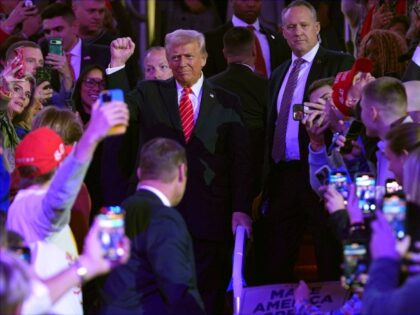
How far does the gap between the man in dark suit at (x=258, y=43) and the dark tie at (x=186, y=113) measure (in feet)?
6.66

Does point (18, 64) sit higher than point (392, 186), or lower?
higher

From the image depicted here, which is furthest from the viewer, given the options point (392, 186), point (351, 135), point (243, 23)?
point (243, 23)

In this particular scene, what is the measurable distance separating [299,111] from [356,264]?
226 cm

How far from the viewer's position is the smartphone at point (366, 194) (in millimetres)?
5902

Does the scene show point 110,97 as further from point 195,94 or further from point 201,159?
point 195,94

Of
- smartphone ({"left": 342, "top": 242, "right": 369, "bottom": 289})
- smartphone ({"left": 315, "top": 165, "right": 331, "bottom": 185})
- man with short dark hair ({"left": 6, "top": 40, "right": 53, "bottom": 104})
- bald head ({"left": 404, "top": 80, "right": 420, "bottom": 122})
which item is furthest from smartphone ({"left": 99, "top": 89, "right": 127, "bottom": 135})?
man with short dark hair ({"left": 6, "top": 40, "right": 53, "bottom": 104})

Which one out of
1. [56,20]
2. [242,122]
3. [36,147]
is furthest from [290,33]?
[36,147]

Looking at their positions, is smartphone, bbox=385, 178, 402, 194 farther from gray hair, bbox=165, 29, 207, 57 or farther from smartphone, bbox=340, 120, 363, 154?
gray hair, bbox=165, 29, 207, 57

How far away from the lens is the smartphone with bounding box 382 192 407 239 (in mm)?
5234

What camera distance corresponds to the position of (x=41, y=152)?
590 centimetres

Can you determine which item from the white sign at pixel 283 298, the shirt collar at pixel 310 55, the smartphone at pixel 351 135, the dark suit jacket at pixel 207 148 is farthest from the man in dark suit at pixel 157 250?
the shirt collar at pixel 310 55

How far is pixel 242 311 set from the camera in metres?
7.14

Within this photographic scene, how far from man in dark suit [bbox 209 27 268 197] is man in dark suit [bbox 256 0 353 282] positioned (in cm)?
34

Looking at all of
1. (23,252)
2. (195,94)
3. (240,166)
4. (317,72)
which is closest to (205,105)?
(195,94)
